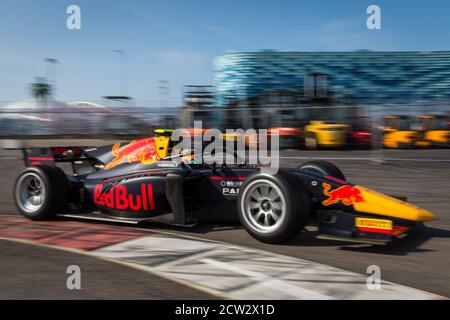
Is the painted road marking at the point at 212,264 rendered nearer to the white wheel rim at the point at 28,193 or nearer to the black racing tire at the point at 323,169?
the white wheel rim at the point at 28,193

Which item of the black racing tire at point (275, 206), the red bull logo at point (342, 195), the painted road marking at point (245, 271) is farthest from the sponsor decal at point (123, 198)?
the red bull logo at point (342, 195)

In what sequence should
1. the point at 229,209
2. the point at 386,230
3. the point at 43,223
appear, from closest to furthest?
1. the point at 386,230
2. the point at 229,209
3. the point at 43,223

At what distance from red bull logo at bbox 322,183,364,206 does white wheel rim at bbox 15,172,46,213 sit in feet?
11.4

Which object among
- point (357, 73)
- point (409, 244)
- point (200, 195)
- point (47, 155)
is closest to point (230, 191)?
point (200, 195)

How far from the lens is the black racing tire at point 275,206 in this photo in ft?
14.3

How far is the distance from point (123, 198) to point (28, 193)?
4.71 feet

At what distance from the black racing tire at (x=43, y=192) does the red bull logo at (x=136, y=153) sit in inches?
26.1

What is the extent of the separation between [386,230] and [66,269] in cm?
276

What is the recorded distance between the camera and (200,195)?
17.5 feet

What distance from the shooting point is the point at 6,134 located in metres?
18.1

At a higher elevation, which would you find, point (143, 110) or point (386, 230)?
point (143, 110)
